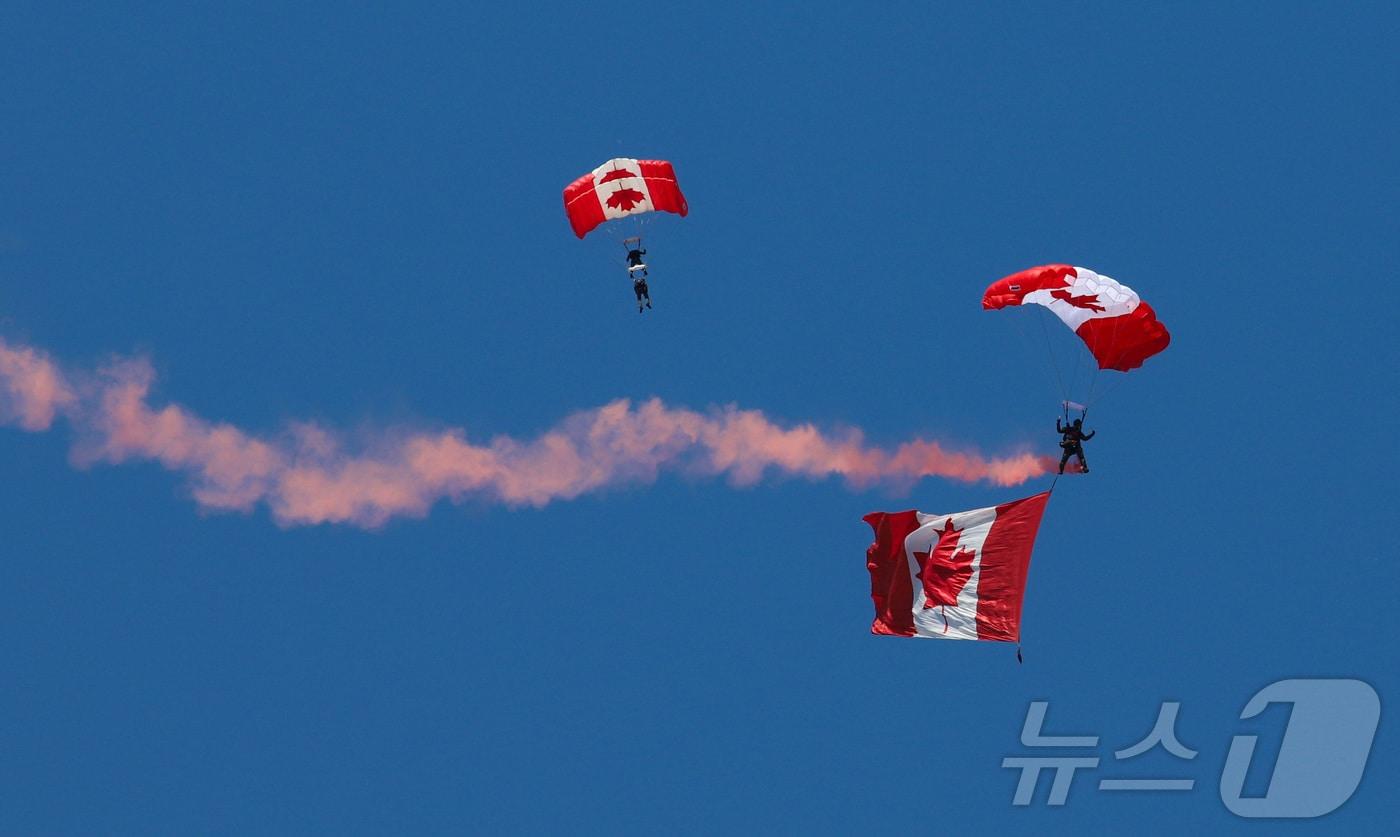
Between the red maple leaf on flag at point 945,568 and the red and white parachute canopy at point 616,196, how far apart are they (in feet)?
22.4

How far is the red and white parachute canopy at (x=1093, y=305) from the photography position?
29.5 metres

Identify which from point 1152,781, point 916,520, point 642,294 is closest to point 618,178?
point 642,294

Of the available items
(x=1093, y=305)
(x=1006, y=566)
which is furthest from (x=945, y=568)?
(x=1093, y=305)

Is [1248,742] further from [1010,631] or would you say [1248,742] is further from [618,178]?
[618,178]

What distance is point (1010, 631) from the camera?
30781 mm

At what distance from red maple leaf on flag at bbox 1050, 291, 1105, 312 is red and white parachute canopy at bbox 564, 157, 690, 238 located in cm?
678

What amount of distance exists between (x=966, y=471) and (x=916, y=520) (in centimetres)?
120

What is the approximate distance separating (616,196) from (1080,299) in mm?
7807

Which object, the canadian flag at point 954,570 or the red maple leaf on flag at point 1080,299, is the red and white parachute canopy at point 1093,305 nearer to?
the red maple leaf on flag at point 1080,299

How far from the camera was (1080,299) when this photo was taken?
29.5 m

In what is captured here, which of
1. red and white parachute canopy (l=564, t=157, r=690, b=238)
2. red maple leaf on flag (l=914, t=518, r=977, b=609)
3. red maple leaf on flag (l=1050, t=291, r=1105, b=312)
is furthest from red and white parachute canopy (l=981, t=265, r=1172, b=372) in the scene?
red and white parachute canopy (l=564, t=157, r=690, b=238)

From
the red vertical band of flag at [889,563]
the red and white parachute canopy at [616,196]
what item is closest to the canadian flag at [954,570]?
the red vertical band of flag at [889,563]

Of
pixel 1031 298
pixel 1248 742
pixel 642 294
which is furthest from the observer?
pixel 642 294

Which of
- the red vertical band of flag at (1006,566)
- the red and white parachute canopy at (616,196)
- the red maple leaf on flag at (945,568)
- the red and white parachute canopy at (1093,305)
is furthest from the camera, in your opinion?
the red and white parachute canopy at (616,196)
